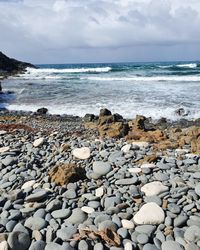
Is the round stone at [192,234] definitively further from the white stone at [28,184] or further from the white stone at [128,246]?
the white stone at [28,184]

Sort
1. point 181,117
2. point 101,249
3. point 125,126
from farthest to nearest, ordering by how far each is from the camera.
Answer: point 181,117
point 125,126
point 101,249

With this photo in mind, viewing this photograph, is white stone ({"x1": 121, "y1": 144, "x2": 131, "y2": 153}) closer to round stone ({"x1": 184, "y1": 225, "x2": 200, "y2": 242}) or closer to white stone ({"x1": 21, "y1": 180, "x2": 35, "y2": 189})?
white stone ({"x1": 21, "y1": 180, "x2": 35, "y2": 189})

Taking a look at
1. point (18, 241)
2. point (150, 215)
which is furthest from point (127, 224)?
point (18, 241)

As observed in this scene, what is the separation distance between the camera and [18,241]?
417 centimetres

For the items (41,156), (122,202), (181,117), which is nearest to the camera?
(122,202)

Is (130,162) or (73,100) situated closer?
(130,162)

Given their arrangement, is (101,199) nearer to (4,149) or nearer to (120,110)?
(4,149)

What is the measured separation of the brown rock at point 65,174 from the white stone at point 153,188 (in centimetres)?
101

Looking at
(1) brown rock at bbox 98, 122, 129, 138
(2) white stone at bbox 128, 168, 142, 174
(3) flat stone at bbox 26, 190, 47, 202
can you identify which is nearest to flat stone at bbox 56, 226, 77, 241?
(3) flat stone at bbox 26, 190, 47, 202

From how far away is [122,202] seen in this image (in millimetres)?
4980

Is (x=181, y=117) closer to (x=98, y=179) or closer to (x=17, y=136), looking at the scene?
(x=17, y=136)

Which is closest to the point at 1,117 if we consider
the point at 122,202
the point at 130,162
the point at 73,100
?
the point at 73,100

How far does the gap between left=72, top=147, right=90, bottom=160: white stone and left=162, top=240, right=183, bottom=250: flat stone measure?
107 inches

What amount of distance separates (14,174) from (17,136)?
2.72 metres
